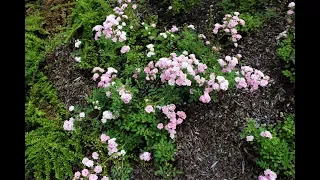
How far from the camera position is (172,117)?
3.10 meters

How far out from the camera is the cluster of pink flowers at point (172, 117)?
3.07 m

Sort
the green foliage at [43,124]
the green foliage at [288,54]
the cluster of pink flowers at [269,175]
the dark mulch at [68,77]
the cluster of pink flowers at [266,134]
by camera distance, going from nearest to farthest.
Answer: the cluster of pink flowers at [269,175], the cluster of pink flowers at [266,134], the green foliage at [43,124], the green foliage at [288,54], the dark mulch at [68,77]

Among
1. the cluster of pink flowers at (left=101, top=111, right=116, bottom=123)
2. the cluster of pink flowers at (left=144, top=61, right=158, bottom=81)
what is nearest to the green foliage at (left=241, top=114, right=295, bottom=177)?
the cluster of pink flowers at (left=144, top=61, right=158, bottom=81)

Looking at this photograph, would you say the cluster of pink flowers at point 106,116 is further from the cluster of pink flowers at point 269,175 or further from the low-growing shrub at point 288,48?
the low-growing shrub at point 288,48

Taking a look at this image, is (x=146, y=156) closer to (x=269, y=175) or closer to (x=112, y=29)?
(x=269, y=175)

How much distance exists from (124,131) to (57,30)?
6.03 ft

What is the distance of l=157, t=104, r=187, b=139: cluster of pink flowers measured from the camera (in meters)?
3.07

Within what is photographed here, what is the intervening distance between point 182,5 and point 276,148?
2.06 metres

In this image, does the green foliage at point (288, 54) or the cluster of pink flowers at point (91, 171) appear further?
the green foliage at point (288, 54)

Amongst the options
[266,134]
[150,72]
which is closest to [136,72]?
[150,72]

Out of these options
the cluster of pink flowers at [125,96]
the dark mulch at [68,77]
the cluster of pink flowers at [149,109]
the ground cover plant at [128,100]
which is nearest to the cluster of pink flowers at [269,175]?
the ground cover plant at [128,100]

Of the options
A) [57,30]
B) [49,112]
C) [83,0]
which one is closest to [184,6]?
[83,0]
